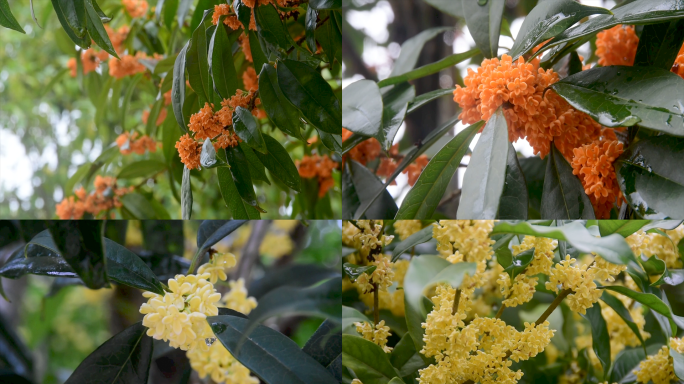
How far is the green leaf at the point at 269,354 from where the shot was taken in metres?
0.35

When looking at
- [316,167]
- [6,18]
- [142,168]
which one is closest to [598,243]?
[316,167]

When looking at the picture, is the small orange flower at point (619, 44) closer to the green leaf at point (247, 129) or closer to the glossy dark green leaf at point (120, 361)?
the green leaf at point (247, 129)

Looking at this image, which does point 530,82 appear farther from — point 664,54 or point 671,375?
point 671,375

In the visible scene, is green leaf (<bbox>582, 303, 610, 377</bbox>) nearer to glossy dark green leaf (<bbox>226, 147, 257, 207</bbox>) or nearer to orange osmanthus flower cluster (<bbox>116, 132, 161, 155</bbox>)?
glossy dark green leaf (<bbox>226, 147, 257, 207</bbox>)

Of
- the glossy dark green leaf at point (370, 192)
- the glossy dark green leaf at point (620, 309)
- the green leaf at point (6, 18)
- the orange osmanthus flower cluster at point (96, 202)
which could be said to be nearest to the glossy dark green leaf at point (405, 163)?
the glossy dark green leaf at point (370, 192)

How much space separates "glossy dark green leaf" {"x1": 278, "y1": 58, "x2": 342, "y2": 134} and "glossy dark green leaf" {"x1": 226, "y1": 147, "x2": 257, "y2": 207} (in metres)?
0.07

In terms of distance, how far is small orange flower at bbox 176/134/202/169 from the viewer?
16.2 inches

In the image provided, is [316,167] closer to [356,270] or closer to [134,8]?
[356,270]

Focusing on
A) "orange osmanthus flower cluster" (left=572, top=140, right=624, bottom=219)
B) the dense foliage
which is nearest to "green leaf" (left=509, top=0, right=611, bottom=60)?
the dense foliage

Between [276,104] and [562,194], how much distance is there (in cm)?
28

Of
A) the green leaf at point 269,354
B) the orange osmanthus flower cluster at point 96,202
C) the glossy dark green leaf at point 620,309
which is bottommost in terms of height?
the orange osmanthus flower cluster at point 96,202

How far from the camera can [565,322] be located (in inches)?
22.8

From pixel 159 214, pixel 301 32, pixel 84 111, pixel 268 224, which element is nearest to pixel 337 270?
pixel 268 224

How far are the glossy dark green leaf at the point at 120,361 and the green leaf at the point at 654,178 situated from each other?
0.42 metres
